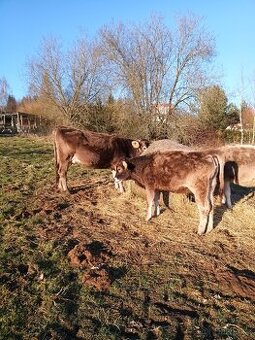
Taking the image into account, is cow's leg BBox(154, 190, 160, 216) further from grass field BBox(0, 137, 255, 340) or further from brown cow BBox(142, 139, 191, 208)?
brown cow BBox(142, 139, 191, 208)

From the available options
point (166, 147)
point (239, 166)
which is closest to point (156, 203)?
point (166, 147)

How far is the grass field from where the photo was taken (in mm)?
4164

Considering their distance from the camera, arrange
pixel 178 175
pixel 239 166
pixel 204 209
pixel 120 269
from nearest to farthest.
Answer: pixel 120 269 → pixel 204 209 → pixel 178 175 → pixel 239 166

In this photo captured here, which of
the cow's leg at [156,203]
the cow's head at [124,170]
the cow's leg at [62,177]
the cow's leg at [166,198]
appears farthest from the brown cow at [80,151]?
the cow's leg at [156,203]

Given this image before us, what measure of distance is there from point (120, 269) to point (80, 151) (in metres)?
4.27

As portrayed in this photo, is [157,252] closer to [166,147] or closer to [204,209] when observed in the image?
[204,209]

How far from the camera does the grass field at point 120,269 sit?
4.16 m

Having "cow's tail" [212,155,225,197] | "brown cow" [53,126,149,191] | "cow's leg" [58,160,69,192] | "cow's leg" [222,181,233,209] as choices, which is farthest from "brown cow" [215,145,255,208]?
"cow's leg" [58,160,69,192]

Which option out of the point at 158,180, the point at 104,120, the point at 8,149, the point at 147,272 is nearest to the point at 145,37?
the point at 104,120

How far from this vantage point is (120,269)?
5.36 m

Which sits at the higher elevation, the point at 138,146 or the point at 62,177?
the point at 138,146

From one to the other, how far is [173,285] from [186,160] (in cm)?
246

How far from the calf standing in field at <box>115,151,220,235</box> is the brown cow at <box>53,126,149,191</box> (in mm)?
1807

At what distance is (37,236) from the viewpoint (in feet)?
20.9
